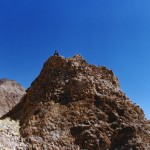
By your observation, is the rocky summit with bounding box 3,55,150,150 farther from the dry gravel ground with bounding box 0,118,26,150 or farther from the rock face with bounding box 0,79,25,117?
the rock face with bounding box 0,79,25,117

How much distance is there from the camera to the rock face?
2788 inches

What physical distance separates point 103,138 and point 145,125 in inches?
128

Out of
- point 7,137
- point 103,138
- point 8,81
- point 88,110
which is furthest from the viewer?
point 8,81

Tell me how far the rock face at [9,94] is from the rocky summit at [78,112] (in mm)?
45001

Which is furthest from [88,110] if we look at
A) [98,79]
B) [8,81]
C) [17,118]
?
[8,81]

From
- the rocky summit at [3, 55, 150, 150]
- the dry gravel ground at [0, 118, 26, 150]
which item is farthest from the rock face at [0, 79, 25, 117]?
the dry gravel ground at [0, 118, 26, 150]

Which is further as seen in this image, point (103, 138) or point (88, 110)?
point (88, 110)

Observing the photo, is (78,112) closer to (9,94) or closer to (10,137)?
(10,137)

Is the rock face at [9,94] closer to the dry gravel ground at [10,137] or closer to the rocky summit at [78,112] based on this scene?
the rocky summit at [78,112]

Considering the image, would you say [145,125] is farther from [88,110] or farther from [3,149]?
[3,149]

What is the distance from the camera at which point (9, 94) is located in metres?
74.6

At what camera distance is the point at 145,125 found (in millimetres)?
20812

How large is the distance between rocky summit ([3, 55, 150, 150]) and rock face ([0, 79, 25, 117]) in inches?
1772

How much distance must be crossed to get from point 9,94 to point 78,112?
185ft
